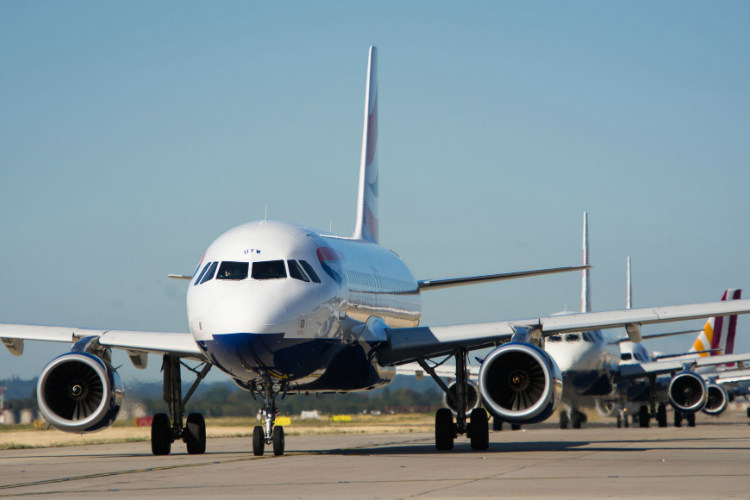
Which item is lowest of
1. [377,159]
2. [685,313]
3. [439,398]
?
[439,398]

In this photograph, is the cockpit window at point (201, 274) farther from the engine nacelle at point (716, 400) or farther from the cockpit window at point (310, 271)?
the engine nacelle at point (716, 400)

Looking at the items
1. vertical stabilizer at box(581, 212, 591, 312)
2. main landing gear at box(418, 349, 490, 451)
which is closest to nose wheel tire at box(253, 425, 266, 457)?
main landing gear at box(418, 349, 490, 451)

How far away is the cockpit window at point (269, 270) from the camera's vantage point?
1670cm

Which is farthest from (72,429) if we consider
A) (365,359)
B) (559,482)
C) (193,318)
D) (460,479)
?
(559,482)

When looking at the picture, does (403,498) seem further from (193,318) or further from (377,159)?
(377,159)

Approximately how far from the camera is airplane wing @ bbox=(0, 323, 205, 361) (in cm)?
1884

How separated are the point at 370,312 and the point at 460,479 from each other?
24.3 feet

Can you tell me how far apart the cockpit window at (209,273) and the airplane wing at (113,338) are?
1599 mm

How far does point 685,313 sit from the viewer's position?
1898 cm

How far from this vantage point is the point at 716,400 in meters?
49.3

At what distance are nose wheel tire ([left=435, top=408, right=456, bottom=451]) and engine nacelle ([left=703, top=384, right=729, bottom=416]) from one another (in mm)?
30594

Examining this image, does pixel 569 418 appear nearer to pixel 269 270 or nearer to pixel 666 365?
pixel 666 365

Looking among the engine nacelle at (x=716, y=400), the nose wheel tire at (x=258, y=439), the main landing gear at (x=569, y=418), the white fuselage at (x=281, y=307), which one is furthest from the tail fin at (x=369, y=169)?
the engine nacelle at (x=716, y=400)

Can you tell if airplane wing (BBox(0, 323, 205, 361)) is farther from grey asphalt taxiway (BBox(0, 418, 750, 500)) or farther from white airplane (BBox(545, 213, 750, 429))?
white airplane (BBox(545, 213, 750, 429))
